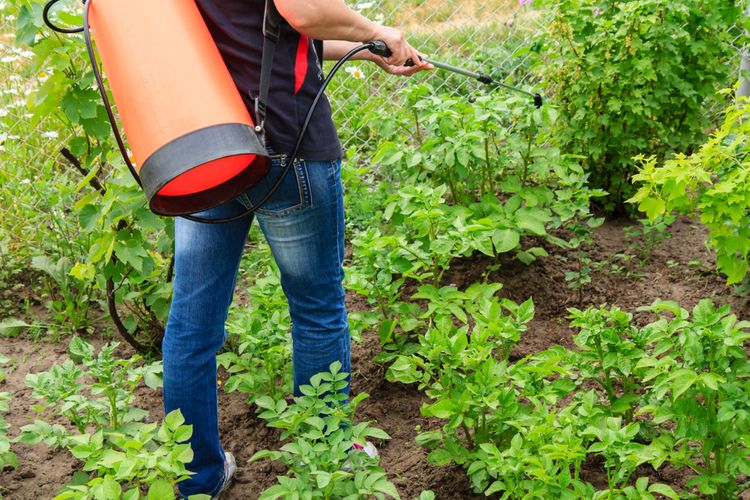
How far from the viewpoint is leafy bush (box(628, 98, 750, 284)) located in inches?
97.0

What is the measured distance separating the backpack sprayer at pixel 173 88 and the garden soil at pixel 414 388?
3.71ft

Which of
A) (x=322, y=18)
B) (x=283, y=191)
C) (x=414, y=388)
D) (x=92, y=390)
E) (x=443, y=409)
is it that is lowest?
(x=414, y=388)

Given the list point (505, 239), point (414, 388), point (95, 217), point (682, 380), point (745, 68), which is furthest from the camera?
point (745, 68)

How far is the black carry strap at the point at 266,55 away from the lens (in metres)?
1.89

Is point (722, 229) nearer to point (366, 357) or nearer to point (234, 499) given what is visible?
point (366, 357)

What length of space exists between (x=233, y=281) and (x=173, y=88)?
2.09ft

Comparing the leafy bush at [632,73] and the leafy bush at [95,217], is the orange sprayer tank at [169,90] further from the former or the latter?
the leafy bush at [632,73]

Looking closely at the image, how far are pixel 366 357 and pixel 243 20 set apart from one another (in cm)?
155

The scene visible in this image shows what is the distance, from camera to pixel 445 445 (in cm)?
239

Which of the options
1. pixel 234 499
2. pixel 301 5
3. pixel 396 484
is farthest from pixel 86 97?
pixel 396 484

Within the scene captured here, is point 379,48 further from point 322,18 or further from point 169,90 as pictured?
point 169,90

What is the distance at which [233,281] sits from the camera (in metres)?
2.29

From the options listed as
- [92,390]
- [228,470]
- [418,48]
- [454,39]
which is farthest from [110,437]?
[454,39]

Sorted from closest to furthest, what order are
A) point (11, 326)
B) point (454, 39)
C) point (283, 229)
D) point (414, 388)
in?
point (283, 229) → point (414, 388) → point (11, 326) → point (454, 39)
